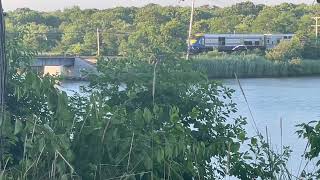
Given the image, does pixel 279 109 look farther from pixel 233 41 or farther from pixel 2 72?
pixel 233 41

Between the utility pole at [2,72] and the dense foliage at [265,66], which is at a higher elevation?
the utility pole at [2,72]

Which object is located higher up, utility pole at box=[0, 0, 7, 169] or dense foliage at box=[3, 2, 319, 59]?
utility pole at box=[0, 0, 7, 169]

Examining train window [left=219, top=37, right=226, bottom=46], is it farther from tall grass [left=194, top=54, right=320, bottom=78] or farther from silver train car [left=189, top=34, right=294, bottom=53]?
tall grass [left=194, top=54, right=320, bottom=78]

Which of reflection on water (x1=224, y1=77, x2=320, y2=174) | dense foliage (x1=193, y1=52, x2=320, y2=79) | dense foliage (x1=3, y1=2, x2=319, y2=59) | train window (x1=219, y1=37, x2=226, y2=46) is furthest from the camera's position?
train window (x1=219, y1=37, x2=226, y2=46)

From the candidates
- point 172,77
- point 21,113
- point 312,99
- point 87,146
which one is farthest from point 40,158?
point 312,99

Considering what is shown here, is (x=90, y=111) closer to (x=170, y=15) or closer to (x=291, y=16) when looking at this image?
(x=170, y=15)

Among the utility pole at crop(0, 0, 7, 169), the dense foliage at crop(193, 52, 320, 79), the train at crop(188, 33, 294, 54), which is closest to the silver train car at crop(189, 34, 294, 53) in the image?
the train at crop(188, 33, 294, 54)

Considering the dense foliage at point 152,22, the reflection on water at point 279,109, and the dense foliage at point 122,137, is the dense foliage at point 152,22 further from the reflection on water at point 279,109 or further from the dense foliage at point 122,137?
the dense foliage at point 122,137

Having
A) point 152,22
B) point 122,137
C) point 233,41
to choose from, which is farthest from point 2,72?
point 233,41

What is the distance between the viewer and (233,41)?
173 ft

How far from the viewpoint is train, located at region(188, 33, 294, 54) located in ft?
170

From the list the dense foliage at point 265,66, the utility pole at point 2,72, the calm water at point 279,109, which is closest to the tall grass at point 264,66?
the dense foliage at point 265,66

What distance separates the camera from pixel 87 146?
404 centimetres

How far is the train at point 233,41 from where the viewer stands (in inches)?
2037
